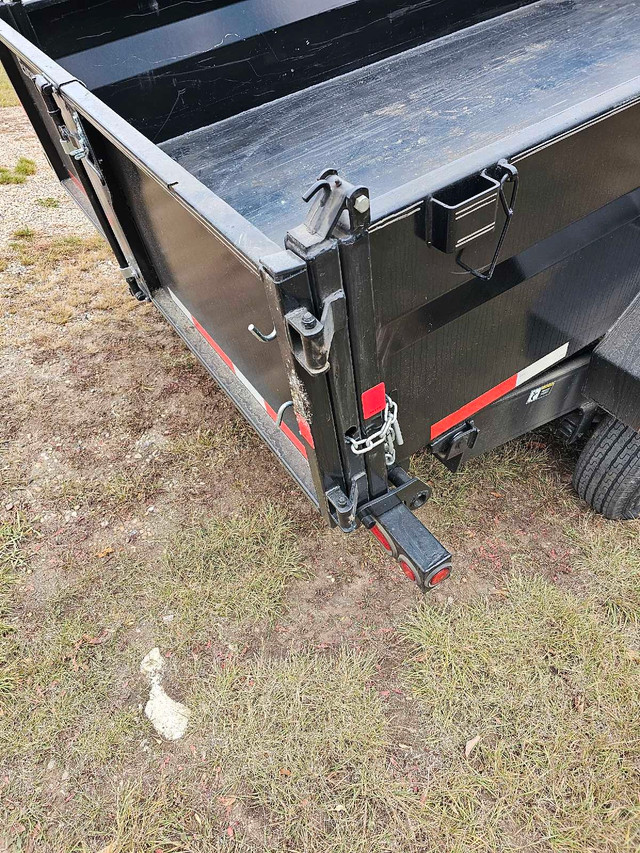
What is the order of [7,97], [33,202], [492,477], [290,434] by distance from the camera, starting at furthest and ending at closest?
[7,97]
[33,202]
[492,477]
[290,434]

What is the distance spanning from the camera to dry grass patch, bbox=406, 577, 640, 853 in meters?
1.82

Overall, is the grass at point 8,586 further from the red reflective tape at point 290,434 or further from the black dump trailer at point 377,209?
the red reflective tape at point 290,434

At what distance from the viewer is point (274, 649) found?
2.28 m

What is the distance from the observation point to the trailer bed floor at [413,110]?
96.2 inches

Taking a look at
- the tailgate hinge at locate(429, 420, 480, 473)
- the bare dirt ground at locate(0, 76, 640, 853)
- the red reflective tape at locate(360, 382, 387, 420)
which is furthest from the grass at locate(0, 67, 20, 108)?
the red reflective tape at locate(360, 382, 387, 420)

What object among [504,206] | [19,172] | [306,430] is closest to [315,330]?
[306,430]

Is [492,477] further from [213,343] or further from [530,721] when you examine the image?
[213,343]

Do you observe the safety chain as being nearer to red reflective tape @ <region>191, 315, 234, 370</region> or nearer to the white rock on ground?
red reflective tape @ <region>191, 315, 234, 370</region>

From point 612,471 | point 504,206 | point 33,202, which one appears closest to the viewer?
point 504,206

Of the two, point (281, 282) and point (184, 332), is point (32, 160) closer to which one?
point (184, 332)

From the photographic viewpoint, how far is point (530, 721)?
2.02 m

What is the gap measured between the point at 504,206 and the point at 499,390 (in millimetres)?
743

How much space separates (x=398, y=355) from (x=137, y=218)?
1.29 metres

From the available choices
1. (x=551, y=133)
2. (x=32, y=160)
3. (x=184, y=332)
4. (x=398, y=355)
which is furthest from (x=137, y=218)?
(x=32, y=160)
